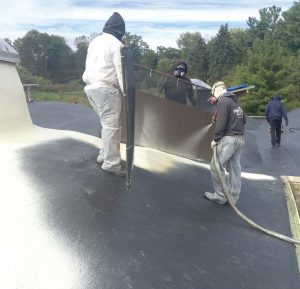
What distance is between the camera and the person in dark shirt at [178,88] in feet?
24.4

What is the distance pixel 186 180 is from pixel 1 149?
2.54 metres

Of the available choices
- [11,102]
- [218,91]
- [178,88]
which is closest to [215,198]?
[218,91]

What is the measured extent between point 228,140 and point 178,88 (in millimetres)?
2370

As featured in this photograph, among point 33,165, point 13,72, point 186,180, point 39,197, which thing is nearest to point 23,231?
point 39,197

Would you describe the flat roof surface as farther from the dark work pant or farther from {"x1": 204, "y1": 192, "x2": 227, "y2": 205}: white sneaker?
the dark work pant

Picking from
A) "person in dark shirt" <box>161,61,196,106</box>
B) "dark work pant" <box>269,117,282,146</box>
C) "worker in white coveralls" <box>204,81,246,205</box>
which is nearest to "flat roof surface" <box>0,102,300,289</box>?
"worker in white coveralls" <box>204,81,246,205</box>

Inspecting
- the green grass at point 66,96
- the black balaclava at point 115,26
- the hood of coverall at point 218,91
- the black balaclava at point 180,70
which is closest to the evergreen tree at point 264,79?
the green grass at point 66,96

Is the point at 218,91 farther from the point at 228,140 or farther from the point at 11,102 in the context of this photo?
the point at 11,102

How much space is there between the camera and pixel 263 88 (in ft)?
114

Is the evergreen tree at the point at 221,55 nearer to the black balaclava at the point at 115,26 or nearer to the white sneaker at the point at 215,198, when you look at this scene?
the white sneaker at the point at 215,198

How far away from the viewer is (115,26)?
5.01 m

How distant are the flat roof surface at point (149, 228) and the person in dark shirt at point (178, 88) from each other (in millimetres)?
1416

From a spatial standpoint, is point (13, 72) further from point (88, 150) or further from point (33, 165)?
point (33, 165)

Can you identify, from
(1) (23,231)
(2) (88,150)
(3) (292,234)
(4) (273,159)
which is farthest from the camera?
(4) (273,159)
